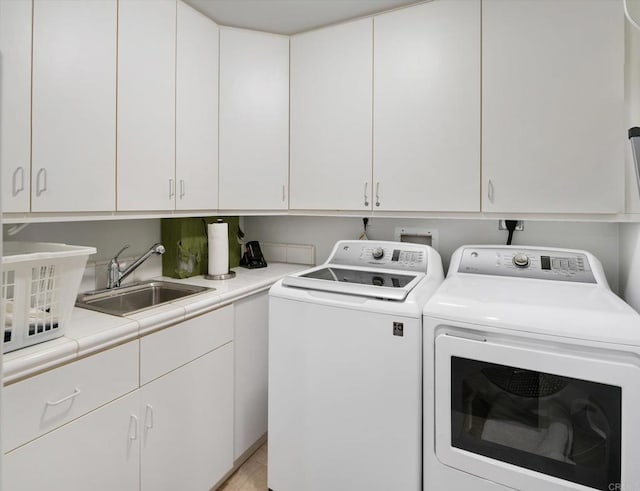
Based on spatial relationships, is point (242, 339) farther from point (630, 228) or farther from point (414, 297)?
point (630, 228)

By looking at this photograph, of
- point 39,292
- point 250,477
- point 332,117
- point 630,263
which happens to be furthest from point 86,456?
point 630,263

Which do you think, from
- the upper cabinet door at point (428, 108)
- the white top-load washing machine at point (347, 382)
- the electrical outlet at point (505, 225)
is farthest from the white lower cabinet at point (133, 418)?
the electrical outlet at point (505, 225)

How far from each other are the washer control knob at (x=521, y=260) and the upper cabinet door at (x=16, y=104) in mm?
1968

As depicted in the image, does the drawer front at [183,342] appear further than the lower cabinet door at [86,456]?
Yes

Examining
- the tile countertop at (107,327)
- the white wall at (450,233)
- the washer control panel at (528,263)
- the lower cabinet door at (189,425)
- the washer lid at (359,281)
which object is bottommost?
the lower cabinet door at (189,425)

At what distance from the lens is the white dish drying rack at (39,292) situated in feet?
3.57

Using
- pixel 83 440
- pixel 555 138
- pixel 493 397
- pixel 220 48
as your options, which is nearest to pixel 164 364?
pixel 83 440

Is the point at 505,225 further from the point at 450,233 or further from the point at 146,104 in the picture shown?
the point at 146,104

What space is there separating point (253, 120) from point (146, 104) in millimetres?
651

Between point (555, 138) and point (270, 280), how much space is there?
60.2 inches

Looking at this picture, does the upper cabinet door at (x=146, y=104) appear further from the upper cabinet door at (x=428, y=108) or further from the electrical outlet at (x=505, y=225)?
the electrical outlet at (x=505, y=225)

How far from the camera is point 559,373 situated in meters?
1.19

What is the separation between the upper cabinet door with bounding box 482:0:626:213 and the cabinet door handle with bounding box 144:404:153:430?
65.9 inches

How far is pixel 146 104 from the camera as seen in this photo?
5.43 ft
